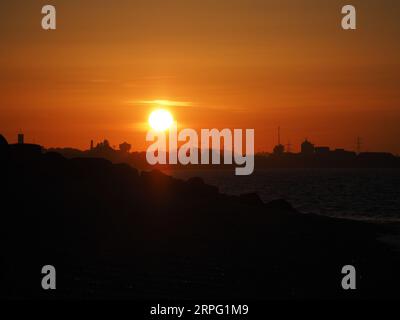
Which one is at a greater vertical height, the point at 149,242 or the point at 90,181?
the point at 90,181

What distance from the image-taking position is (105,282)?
2581cm

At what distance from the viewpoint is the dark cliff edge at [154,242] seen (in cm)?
2614

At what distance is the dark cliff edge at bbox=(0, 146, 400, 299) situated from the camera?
85.8 feet

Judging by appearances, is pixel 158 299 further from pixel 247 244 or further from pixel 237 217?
pixel 237 217

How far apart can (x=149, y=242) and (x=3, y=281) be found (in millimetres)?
10537

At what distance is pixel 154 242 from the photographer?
3522cm

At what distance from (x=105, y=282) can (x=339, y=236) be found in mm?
22931

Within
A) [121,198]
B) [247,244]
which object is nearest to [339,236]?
[247,244]

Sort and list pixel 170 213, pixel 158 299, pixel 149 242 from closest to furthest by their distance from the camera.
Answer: pixel 158 299
pixel 149 242
pixel 170 213
